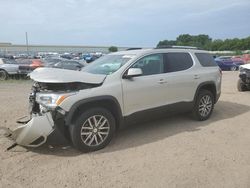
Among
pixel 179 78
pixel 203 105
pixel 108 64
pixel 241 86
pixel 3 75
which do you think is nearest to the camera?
Result: pixel 108 64

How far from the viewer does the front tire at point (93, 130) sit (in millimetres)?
4359

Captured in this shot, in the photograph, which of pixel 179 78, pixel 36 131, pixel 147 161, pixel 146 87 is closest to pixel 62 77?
pixel 36 131

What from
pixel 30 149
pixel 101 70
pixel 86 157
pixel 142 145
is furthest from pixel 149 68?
pixel 30 149

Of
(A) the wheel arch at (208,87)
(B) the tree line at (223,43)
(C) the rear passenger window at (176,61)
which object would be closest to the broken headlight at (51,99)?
(C) the rear passenger window at (176,61)

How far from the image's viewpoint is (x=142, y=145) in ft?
16.0

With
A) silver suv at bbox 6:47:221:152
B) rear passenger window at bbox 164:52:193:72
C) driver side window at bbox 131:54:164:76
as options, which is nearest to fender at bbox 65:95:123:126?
silver suv at bbox 6:47:221:152

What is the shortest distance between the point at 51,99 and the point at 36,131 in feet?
1.79

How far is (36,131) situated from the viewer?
422 centimetres

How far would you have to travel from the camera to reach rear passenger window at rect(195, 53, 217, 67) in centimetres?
657

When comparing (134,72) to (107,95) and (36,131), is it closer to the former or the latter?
(107,95)

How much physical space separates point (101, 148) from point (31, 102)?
58.4 inches

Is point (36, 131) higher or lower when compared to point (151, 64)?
lower

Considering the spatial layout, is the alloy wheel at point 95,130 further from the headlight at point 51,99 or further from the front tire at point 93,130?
the headlight at point 51,99

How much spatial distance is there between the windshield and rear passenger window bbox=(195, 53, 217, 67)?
2143 mm
